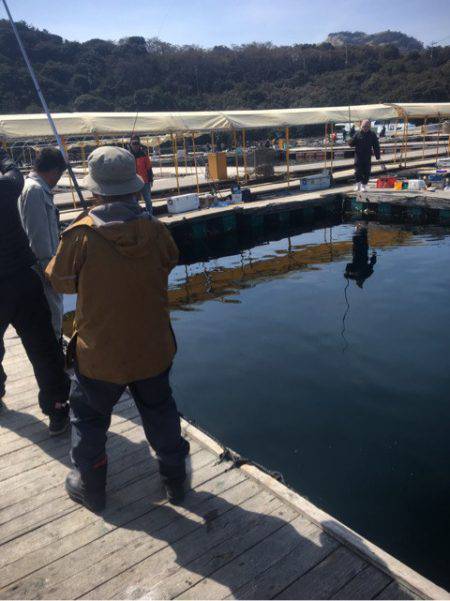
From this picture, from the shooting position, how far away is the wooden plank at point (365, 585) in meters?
2.20

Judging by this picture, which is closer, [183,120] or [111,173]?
[111,173]

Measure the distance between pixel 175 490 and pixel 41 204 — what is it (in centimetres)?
219

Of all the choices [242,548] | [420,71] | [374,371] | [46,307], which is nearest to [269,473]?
[242,548]

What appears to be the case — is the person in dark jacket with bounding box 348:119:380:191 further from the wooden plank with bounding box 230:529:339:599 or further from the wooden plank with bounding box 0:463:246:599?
the wooden plank with bounding box 230:529:339:599

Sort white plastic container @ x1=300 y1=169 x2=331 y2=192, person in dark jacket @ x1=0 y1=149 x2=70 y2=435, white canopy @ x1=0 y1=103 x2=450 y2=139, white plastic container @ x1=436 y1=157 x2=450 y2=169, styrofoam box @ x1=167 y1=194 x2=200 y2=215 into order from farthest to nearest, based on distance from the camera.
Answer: white plastic container @ x1=436 y1=157 x2=450 y2=169
white plastic container @ x1=300 y1=169 x2=331 y2=192
styrofoam box @ x1=167 y1=194 x2=200 y2=215
white canopy @ x1=0 y1=103 x2=450 y2=139
person in dark jacket @ x1=0 y1=149 x2=70 y2=435

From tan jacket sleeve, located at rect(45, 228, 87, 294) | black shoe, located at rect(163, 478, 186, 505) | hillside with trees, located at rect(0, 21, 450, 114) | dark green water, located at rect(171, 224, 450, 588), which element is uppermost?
hillside with trees, located at rect(0, 21, 450, 114)

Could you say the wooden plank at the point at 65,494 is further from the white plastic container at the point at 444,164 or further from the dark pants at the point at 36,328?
the white plastic container at the point at 444,164

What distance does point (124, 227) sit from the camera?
2.30m

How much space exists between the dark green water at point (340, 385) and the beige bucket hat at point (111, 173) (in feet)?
10.5

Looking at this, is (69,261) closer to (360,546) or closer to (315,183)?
(360,546)

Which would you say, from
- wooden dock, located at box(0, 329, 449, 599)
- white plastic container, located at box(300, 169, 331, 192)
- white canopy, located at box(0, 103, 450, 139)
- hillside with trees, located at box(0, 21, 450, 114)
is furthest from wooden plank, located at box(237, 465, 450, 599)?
hillside with trees, located at box(0, 21, 450, 114)

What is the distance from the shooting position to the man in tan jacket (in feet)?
7.53

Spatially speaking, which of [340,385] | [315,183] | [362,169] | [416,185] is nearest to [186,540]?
[340,385]

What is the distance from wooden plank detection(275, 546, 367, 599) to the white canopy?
9.45 metres
